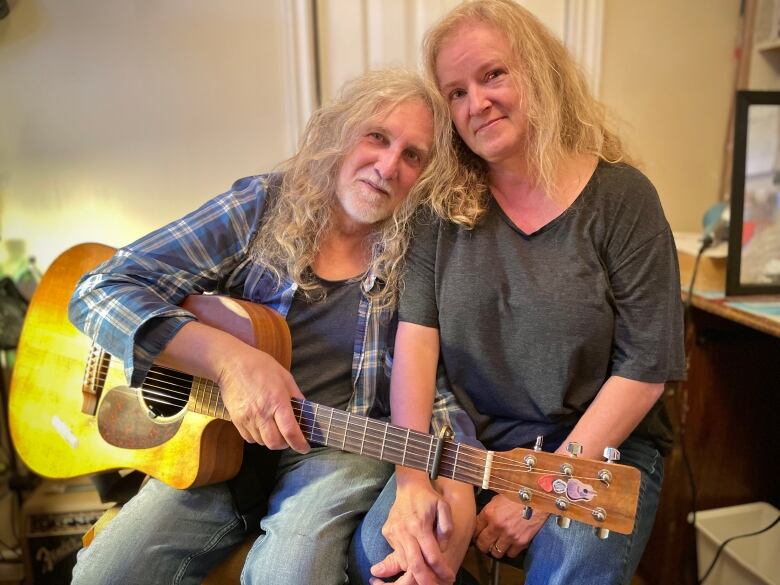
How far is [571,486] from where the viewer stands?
30.9 inches

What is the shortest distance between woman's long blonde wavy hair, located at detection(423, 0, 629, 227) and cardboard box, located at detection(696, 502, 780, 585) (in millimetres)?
1037

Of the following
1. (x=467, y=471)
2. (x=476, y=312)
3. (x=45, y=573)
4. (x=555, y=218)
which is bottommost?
(x=45, y=573)

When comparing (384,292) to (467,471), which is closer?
(467,471)

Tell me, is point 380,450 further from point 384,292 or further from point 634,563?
point 634,563

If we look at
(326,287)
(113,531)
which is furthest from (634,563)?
(113,531)

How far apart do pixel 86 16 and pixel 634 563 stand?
69.5 inches

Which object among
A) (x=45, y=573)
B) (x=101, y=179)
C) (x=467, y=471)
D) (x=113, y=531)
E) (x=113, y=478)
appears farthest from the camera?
(x=101, y=179)

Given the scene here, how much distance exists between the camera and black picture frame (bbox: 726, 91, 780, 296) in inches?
51.0

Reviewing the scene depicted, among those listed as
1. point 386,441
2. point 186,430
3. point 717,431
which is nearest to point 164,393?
point 186,430

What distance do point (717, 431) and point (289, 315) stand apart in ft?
3.81

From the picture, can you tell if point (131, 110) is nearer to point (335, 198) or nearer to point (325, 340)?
point (335, 198)

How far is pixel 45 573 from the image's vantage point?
144 cm

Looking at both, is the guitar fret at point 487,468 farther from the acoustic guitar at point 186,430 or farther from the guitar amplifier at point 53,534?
the guitar amplifier at point 53,534

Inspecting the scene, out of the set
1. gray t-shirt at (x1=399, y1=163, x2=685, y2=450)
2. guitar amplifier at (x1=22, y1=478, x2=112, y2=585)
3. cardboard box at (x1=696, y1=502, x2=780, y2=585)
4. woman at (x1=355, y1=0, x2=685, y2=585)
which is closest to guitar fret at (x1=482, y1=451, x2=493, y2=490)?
woman at (x1=355, y1=0, x2=685, y2=585)
